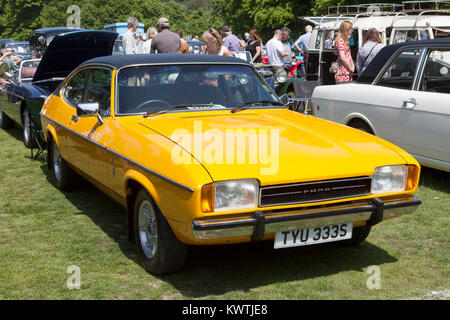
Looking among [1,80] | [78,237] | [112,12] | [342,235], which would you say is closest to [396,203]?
[342,235]

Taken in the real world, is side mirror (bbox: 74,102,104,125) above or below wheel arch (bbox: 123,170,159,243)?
above

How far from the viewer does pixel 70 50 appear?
909 cm

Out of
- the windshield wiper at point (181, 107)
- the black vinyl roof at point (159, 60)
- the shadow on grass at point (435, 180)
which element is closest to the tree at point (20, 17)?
the shadow on grass at point (435, 180)

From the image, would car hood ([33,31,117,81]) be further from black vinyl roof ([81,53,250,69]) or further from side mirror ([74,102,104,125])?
side mirror ([74,102,104,125])

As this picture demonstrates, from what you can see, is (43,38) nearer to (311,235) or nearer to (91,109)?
(91,109)

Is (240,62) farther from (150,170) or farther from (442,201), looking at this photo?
(442,201)

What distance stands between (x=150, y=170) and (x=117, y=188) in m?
0.80

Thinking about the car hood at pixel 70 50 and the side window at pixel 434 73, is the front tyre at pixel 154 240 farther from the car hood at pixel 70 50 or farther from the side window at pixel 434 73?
the car hood at pixel 70 50

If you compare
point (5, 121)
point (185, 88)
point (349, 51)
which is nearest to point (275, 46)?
point (349, 51)

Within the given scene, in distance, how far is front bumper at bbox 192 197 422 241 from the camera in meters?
3.93

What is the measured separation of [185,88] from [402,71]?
312 centimetres

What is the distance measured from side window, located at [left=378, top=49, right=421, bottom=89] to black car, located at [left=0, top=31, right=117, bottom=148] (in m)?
4.23

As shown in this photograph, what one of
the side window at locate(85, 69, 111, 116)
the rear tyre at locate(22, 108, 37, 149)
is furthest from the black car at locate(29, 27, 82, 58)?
the side window at locate(85, 69, 111, 116)

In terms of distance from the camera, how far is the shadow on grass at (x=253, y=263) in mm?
4418
